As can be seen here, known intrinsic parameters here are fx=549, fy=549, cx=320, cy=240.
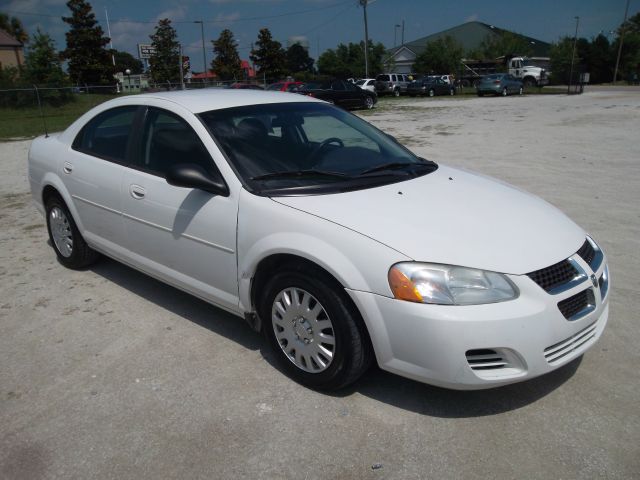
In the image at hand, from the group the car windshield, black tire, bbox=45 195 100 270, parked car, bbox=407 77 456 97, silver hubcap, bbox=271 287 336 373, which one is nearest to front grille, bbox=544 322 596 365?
silver hubcap, bbox=271 287 336 373

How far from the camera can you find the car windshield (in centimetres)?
330

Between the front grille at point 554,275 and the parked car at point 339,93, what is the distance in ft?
76.4

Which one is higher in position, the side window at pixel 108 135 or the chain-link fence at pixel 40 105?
the side window at pixel 108 135

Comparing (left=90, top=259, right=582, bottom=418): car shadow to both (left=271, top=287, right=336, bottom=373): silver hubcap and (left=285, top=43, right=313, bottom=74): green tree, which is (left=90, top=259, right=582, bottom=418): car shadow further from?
(left=285, top=43, right=313, bottom=74): green tree

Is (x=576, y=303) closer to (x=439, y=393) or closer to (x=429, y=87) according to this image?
(x=439, y=393)

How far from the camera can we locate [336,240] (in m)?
2.79

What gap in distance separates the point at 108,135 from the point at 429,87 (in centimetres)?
3923

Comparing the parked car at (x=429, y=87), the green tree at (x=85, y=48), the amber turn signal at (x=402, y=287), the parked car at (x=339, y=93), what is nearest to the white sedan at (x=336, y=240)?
the amber turn signal at (x=402, y=287)

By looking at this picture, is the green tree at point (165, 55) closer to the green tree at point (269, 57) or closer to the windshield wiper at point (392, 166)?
the green tree at point (269, 57)

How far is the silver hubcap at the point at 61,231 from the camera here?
4.86 meters

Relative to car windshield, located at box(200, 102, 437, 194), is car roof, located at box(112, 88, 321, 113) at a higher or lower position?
higher

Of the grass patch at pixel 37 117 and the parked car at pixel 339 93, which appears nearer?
the grass patch at pixel 37 117

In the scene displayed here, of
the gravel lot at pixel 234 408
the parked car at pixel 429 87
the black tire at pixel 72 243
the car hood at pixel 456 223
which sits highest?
the car hood at pixel 456 223

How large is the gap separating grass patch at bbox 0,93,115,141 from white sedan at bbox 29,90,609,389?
16220 mm
